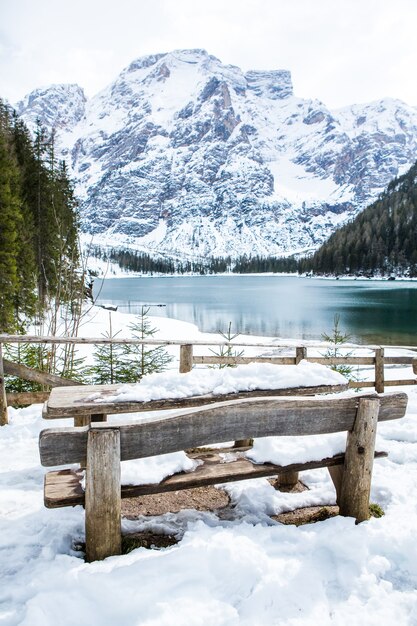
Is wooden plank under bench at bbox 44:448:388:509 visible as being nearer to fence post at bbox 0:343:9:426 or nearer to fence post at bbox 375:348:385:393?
fence post at bbox 0:343:9:426

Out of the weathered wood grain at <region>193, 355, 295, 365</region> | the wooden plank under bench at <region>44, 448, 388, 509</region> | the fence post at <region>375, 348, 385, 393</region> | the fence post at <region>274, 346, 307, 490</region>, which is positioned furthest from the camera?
the fence post at <region>375, 348, 385, 393</region>

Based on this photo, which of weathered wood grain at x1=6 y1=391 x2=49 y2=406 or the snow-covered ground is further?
weathered wood grain at x1=6 y1=391 x2=49 y2=406

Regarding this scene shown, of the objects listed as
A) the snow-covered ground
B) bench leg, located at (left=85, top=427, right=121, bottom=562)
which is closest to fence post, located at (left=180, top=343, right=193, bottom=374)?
the snow-covered ground

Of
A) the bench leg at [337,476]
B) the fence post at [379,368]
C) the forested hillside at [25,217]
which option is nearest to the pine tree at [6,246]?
the forested hillside at [25,217]

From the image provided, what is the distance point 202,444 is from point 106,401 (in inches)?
32.6

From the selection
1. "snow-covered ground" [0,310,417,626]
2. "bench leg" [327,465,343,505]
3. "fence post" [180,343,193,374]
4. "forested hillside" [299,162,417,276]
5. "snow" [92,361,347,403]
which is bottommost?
"snow-covered ground" [0,310,417,626]

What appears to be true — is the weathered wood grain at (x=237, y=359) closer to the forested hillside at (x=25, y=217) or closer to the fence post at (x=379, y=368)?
the fence post at (x=379, y=368)

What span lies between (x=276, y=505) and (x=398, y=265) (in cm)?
11054

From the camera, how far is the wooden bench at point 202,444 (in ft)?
7.63

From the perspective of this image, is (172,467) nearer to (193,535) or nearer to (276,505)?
(193,535)

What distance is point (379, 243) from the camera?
10244 cm

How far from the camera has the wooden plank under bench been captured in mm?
2465

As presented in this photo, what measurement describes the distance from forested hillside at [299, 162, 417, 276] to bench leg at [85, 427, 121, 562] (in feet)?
356

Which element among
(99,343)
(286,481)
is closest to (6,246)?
(99,343)
